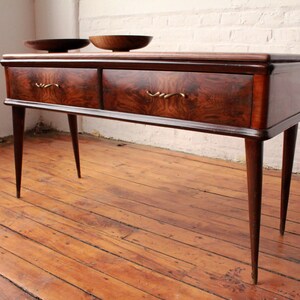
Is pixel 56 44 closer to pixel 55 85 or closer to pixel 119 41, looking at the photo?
pixel 55 85

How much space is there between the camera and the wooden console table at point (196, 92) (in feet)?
3.16

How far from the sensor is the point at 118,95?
3.98ft

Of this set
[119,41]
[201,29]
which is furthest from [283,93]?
[201,29]

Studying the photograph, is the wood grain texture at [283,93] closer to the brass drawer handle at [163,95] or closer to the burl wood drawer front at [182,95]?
the burl wood drawer front at [182,95]

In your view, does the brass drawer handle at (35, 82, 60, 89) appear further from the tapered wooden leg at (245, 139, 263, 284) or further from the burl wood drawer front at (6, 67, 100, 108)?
the tapered wooden leg at (245, 139, 263, 284)

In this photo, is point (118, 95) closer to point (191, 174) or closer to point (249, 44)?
point (191, 174)

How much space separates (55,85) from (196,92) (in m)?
0.57

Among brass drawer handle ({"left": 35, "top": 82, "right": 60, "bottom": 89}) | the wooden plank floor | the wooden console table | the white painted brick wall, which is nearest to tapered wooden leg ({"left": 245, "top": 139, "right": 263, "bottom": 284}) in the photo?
the wooden console table

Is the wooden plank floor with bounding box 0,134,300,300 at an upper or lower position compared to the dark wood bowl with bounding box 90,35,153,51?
lower

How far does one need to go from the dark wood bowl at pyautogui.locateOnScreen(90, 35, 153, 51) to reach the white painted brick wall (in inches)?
36.5

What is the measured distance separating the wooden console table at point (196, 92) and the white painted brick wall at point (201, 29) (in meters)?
0.87

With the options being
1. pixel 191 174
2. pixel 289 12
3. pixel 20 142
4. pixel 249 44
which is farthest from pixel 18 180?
pixel 289 12

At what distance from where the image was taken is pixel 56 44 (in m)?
1.49

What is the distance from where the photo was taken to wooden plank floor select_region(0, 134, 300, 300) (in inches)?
42.6
